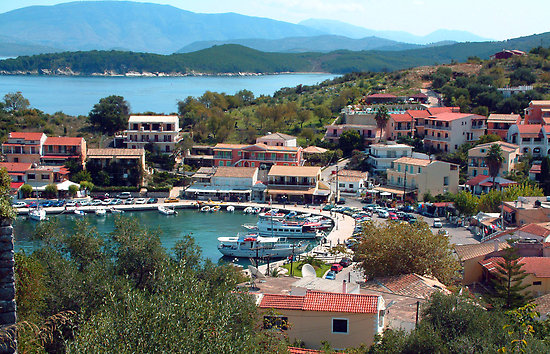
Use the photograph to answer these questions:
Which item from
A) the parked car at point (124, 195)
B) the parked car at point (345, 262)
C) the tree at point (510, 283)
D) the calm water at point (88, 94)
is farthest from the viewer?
the calm water at point (88, 94)

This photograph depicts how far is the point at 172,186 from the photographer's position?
48.5 m

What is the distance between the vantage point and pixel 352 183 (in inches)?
1795

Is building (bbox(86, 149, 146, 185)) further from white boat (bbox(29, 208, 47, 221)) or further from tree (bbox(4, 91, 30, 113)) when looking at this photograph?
tree (bbox(4, 91, 30, 113))

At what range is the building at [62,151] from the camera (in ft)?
160

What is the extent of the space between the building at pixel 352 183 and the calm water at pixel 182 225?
6805mm

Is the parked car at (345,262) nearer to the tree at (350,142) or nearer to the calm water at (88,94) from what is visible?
the tree at (350,142)

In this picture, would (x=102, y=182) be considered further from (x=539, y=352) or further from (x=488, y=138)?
(x=539, y=352)

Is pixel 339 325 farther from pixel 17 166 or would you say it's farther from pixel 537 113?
pixel 537 113

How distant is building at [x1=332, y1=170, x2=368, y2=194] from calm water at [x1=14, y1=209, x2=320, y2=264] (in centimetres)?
681

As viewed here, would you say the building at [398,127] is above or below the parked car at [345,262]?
above

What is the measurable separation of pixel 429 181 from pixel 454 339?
3147 cm

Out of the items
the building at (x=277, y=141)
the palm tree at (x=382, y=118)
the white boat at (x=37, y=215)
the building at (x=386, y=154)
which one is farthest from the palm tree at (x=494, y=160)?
the white boat at (x=37, y=215)

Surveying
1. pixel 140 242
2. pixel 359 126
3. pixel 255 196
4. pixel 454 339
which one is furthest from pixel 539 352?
pixel 359 126

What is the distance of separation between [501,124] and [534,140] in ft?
15.1
